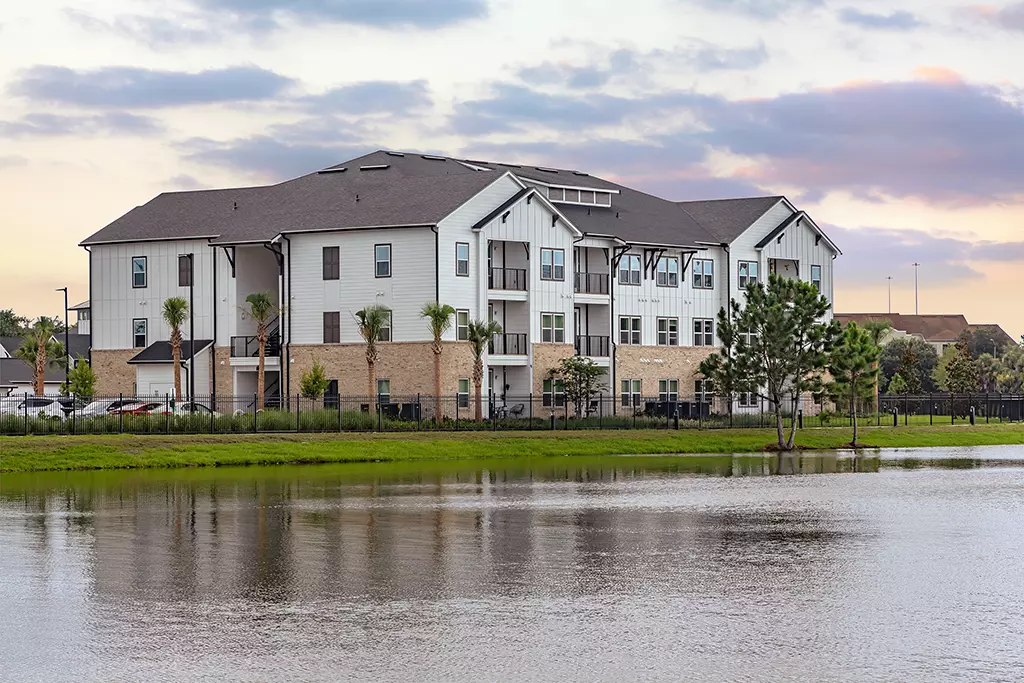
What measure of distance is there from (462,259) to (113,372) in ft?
68.6

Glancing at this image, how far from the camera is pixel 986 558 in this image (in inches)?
878

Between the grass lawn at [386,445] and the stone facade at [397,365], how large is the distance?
9478 mm

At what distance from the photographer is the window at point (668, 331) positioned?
85.2 meters

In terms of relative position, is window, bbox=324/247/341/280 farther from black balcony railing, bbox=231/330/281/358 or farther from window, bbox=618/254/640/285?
window, bbox=618/254/640/285

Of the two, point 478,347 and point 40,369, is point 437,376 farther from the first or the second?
point 40,369

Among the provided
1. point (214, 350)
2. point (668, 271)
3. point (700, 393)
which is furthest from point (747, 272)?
point (214, 350)

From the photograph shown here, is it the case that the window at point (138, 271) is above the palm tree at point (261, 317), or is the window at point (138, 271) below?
above

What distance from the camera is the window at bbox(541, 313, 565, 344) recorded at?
77500mm

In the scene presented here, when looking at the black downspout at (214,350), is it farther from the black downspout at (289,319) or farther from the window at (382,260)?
the window at (382,260)

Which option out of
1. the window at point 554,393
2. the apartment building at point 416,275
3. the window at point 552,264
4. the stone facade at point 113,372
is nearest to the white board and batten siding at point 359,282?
the apartment building at point 416,275

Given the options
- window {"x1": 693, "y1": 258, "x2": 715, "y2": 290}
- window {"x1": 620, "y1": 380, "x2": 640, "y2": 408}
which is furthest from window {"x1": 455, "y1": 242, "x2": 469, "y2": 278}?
window {"x1": 693, "y1": 258, "x2": 715, "y2": 290}

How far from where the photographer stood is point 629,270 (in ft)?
274

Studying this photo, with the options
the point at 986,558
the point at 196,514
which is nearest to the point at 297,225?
the point at 196,514

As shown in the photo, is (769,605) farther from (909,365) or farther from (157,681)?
(909,365)
